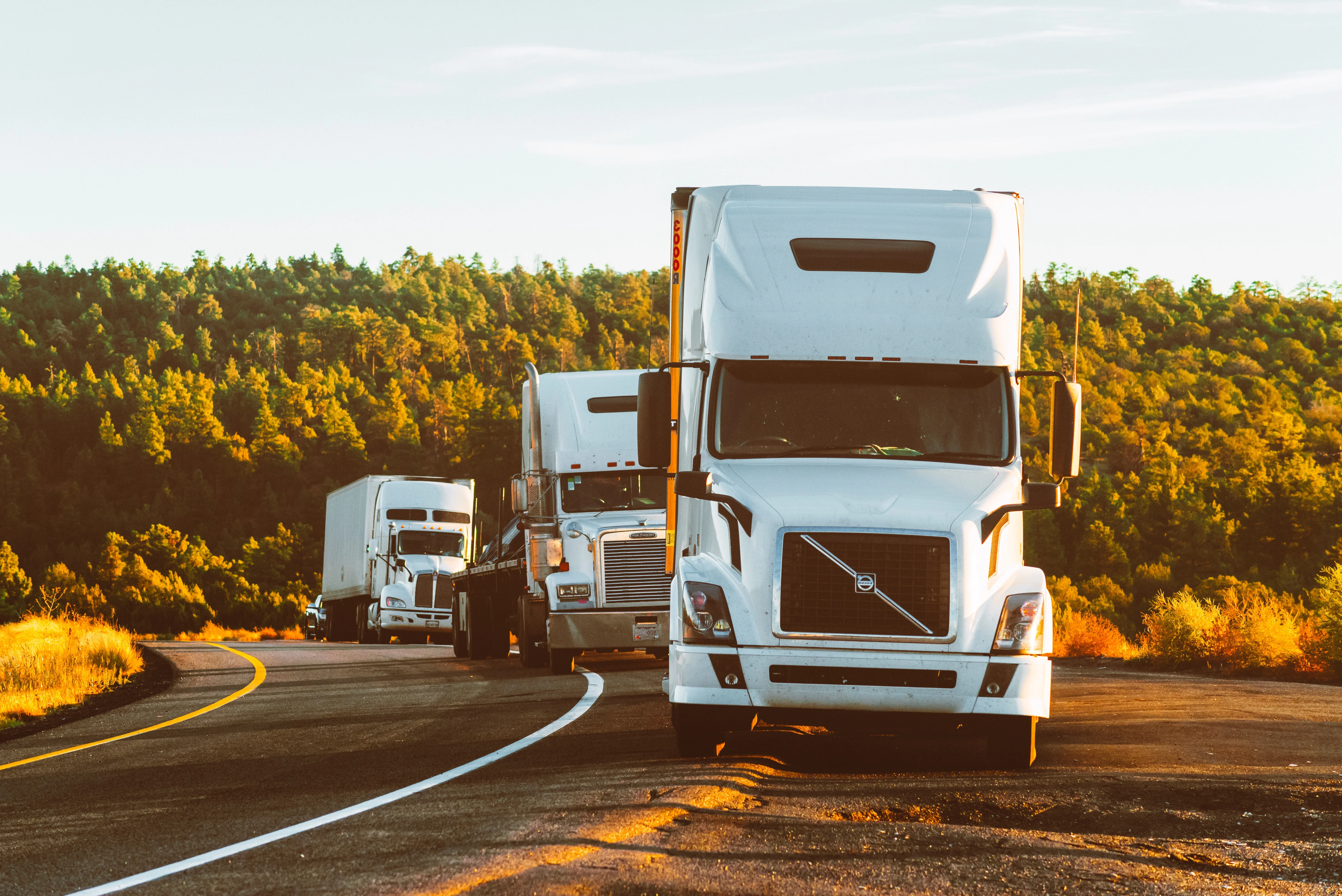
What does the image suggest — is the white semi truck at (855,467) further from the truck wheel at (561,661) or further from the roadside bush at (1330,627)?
the roadside bush at (1330,627)

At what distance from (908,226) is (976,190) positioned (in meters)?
0.85

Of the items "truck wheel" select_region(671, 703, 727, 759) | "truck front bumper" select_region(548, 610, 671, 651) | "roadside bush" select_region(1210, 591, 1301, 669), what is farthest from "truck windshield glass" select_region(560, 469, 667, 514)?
"truck wheel" select_region(671, 703, 727, 759)

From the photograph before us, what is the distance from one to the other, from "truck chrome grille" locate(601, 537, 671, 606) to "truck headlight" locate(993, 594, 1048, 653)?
34.2ft

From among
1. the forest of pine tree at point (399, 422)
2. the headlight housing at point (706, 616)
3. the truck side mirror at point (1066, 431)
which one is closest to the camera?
the headlight housing at point (706, 616)

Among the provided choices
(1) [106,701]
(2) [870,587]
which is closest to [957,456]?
(2) [870,587]

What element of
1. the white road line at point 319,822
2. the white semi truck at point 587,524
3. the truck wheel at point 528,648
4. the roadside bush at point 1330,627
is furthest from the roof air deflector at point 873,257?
the truck wheel at point 528,648

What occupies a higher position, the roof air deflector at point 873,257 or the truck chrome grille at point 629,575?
the roof air deflector at point 873,257

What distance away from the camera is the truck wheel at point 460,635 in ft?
81.4

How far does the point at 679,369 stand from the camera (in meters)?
10.7

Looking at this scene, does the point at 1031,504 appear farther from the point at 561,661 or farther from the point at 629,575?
the point at 561,661

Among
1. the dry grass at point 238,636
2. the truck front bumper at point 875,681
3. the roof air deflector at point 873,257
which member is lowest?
the dry grass at point 238,636

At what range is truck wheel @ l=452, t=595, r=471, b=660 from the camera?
81.4ft

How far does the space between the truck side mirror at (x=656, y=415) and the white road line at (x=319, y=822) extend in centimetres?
243

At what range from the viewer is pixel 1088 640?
977 inches
